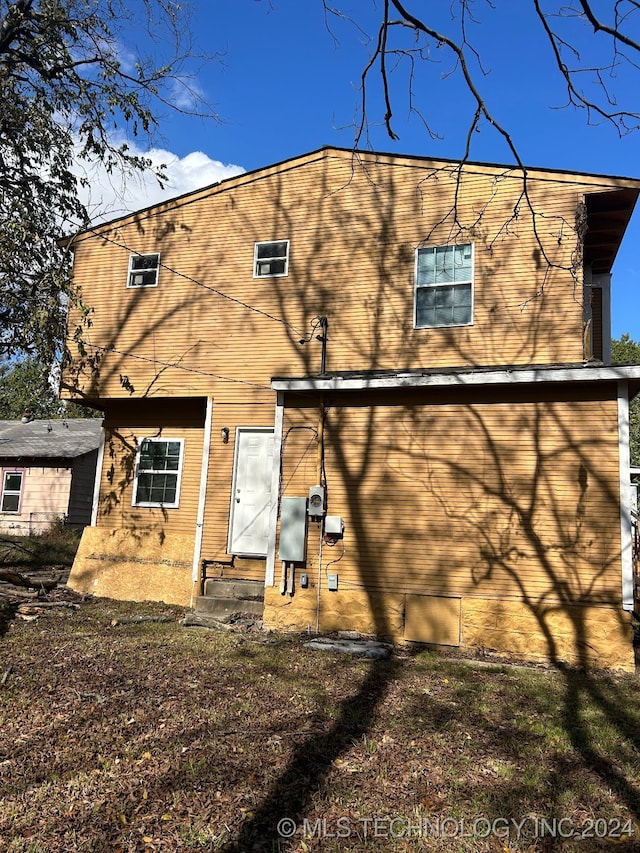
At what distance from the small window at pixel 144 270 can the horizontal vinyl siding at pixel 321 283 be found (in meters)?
0.20

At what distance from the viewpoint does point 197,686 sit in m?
6.29

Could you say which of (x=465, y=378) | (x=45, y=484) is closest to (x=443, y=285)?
(x=465, y=378)

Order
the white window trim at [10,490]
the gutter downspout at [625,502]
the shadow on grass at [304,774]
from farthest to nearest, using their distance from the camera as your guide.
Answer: the white window trim at [10,490] < the gutter downspout at [625,502] < the shadow on grass at [304,774]

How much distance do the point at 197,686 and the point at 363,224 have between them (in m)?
8.05

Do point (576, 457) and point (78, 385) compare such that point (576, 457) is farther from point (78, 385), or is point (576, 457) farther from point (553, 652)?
point (78, 385)

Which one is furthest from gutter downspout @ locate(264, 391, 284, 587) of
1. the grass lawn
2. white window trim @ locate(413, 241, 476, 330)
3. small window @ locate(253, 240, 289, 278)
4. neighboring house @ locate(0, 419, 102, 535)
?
neighboring house @ locate(0, 419, 102, 535)

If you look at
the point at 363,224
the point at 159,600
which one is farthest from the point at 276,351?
the point at 159,600

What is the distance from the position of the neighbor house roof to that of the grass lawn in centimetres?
1572

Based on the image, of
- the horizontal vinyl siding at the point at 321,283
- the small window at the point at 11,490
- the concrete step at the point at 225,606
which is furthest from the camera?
the small window at the point at 11,490

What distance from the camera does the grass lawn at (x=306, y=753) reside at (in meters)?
3.78

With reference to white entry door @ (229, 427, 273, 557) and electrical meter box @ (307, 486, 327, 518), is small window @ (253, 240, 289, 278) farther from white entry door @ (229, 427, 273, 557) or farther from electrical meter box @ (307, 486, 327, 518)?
electrical meter box @ (307, 486, 327, 518)

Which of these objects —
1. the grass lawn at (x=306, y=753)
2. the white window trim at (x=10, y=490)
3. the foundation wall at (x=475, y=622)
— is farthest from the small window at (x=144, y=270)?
the white window trim at (x=10, y=490)

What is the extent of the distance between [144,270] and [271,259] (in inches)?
113

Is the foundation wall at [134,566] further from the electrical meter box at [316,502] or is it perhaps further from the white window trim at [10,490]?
the white window trim at [10,490]
